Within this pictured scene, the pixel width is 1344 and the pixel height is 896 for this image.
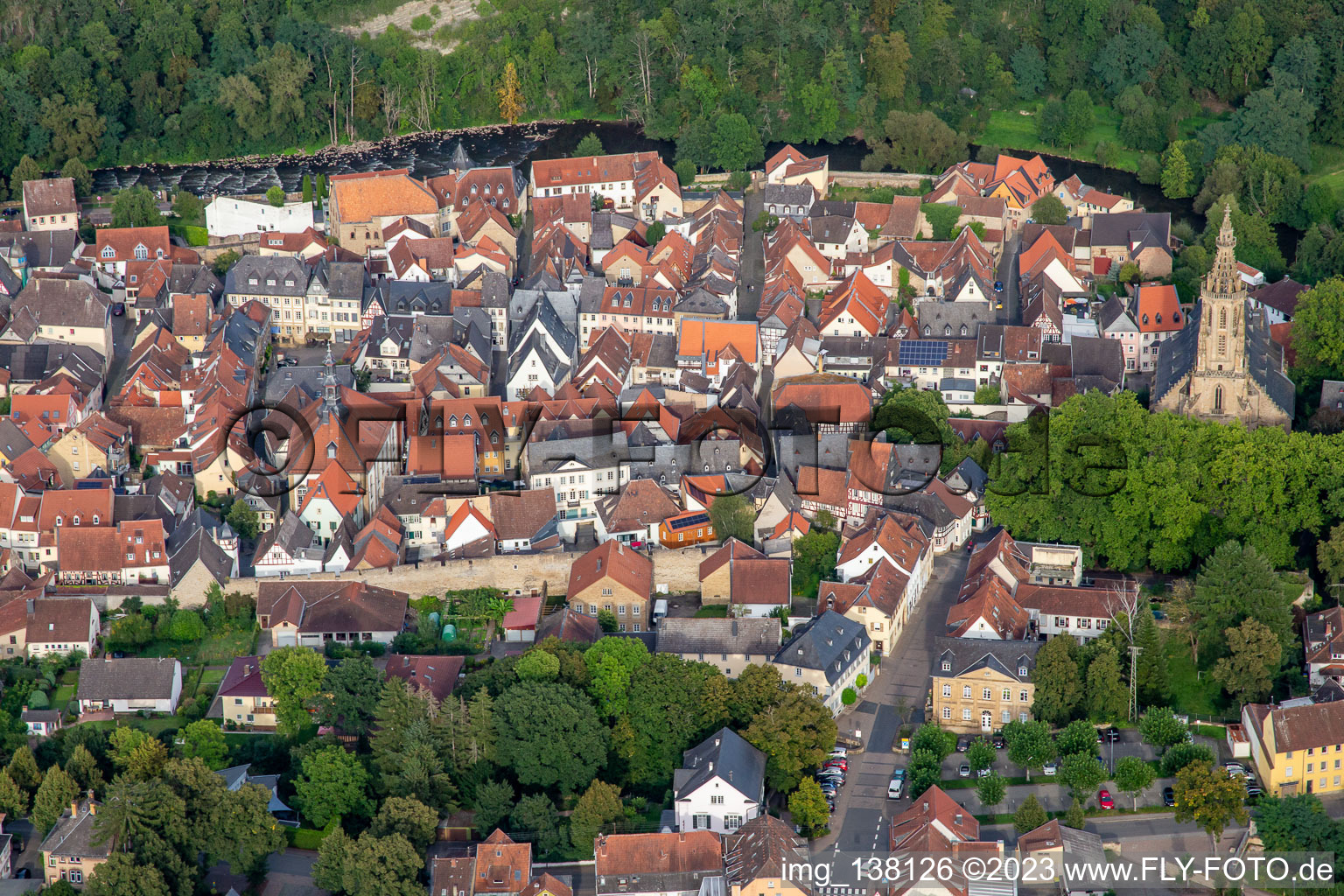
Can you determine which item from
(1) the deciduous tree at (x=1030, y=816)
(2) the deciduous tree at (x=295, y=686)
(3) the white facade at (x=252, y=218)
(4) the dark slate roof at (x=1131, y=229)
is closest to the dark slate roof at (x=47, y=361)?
(3) the white facade at (x=252, y=218)

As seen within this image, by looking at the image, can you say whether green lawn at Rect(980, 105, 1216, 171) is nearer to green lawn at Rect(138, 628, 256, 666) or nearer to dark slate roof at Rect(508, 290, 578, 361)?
dark slate roof at Rect(508, 290, 578, 361)

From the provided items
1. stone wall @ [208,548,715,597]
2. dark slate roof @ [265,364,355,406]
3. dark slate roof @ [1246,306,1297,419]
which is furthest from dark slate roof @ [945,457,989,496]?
dark slate roof @ [265,364,355,406]

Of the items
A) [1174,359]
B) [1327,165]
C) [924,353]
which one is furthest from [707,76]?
[1174,359]

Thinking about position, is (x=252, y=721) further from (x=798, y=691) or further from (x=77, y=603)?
(x=798, y=691)

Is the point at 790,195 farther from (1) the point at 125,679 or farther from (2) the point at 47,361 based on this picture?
(1) the point at 125,679

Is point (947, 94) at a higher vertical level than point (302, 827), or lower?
higher

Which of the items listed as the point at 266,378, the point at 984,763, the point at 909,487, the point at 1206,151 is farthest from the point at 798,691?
the point at 1206,151
